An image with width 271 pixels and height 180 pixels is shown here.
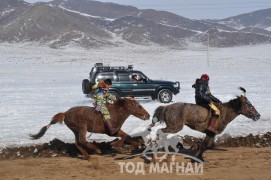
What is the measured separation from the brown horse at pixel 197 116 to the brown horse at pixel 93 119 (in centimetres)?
60

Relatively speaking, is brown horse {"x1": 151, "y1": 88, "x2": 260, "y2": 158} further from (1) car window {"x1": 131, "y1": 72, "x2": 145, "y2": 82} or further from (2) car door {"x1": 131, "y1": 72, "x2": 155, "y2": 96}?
(1) car window {"x1": 131, "y1": 72, "x2": 145, "y2": 82}

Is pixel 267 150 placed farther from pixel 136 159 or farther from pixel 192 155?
pixel 136 159

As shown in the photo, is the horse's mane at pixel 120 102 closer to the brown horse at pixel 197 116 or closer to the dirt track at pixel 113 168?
the brown horse at pixel 197 116

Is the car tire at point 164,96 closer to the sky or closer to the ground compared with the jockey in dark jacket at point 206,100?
closer to the ground

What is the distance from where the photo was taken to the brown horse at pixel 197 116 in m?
11.5

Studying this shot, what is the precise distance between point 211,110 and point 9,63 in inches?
2422

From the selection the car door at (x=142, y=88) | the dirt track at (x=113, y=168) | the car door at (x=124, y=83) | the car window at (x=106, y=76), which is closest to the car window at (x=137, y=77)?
the car door at (x=142, y=88)

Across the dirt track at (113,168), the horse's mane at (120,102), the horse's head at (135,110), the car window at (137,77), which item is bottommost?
the dirt track at (113,168)

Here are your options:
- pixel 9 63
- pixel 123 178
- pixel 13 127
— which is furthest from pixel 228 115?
pixel 9 63

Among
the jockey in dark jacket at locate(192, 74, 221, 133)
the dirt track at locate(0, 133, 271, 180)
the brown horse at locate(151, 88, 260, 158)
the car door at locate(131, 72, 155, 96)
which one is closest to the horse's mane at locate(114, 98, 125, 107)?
the brown horse at locate(151, 88, 260, 158)

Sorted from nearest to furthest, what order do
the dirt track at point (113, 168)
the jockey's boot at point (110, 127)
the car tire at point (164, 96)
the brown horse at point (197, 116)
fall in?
1. the dirt track at point (113, 168)
2. the brown horse at point (197, 116)
3. the jockey's boot at point (110, 127)
4. the car tire at point (164, 96)

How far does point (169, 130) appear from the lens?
11445 millimetres

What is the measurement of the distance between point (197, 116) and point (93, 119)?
9.30 ft

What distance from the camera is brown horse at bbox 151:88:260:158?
11.5m
